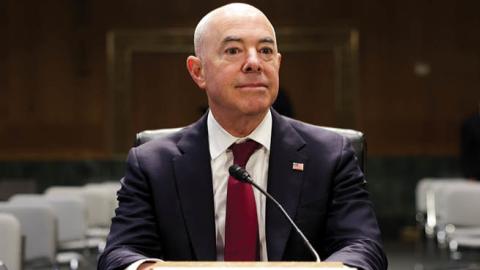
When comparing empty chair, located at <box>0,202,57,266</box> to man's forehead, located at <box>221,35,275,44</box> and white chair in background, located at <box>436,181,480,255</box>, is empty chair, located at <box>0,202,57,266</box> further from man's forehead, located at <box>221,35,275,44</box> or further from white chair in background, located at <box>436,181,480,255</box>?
man's forehead, located at <box>221,35,275,44</box>

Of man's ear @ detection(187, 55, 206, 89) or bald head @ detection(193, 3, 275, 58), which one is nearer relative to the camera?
bald head @ detection(193, 3, 275, 58)

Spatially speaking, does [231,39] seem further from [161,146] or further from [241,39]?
[161,146]

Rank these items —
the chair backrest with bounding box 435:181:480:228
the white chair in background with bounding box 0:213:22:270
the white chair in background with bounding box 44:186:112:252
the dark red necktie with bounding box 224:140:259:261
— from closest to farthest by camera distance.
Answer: the dark red necktie with bounding box 224:140:259:261, the white chair in background with bounding box 0:213:22:270, the chair backrest with bounding box 435:181:480:228, the white chair in background with bounding box 44:186:112:252

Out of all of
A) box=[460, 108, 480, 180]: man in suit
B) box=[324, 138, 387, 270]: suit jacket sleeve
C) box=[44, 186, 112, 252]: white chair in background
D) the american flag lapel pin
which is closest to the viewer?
box=[324, 138, 387, 270]: suit jacket sleeve

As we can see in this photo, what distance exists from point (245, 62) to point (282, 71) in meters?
13.3

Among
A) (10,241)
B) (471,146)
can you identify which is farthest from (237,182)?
(471,146)

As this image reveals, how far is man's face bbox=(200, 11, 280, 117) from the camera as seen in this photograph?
2.96 m

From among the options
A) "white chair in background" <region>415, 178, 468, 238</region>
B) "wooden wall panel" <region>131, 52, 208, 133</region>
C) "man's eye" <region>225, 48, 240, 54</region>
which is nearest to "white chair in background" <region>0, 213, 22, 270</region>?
"man's eye" <region>225, 48, 240, 54</region>

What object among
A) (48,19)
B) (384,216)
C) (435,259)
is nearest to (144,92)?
(48,19)

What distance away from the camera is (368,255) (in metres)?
2.90

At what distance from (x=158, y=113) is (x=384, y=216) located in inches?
157

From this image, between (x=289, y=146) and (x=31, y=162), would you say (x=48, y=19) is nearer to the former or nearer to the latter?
(x=31, y=162)

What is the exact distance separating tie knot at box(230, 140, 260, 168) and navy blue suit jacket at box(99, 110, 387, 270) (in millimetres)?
67

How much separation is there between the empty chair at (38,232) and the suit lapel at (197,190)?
3.64 metres
